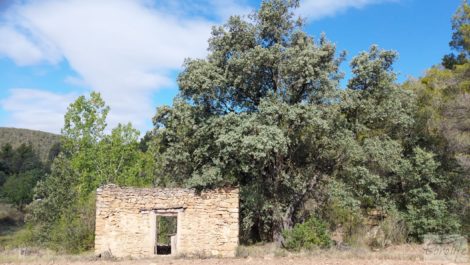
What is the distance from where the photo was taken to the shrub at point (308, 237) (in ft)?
44.2

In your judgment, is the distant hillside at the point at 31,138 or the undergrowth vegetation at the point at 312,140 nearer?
the undergrowth vegetation at the point at 312,140

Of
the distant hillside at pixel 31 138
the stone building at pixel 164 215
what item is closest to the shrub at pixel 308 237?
the stone building at pixel 164 215

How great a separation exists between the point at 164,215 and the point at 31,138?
9024cm

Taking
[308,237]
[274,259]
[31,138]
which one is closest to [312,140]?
[308,237]

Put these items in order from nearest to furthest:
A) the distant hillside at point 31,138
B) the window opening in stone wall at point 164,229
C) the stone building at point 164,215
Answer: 1. the stone building at point 164,215
2. the window opening in stone wall at point 164,229
3. the distant hillside at point 31,138

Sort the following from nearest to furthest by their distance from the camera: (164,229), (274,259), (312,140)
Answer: (274,259) < (312,140) < (164,229)

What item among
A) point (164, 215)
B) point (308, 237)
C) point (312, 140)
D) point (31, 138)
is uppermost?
point (31, 138)

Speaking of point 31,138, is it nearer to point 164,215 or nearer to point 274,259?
point 164,215

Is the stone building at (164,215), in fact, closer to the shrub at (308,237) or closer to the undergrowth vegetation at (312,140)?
the undergrowth vegetation at (312,140)

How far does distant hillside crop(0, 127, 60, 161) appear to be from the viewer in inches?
3394

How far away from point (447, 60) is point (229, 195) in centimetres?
1554

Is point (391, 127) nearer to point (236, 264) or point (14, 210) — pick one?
point (236, 264)

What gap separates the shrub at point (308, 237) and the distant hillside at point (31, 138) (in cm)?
8017

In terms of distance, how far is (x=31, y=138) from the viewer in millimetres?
92125
